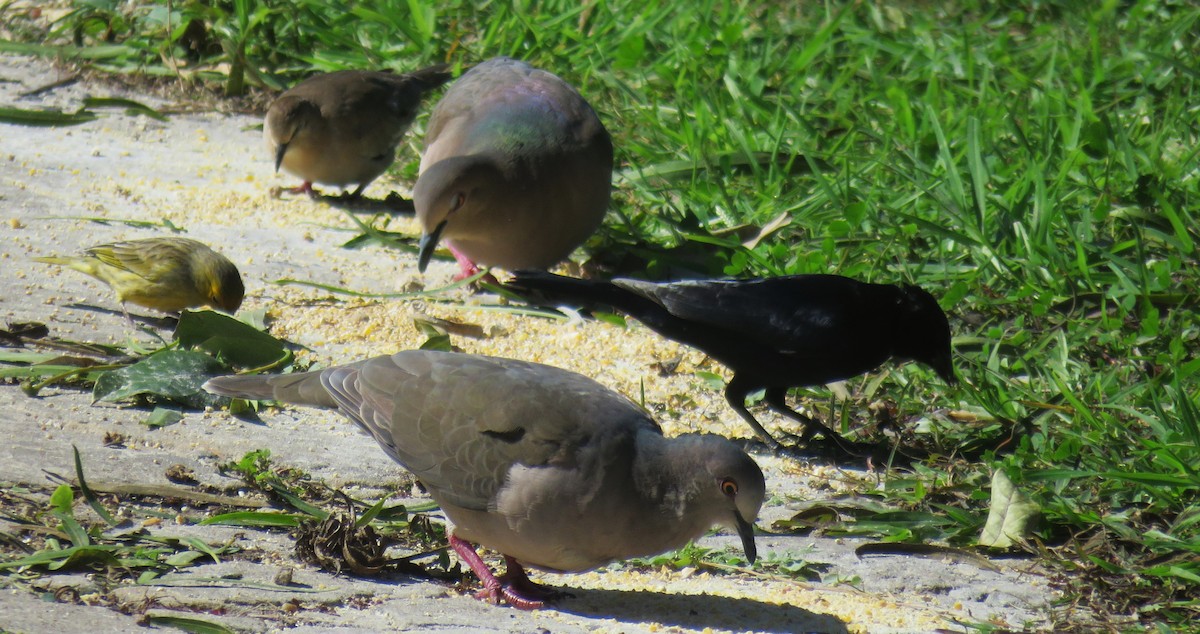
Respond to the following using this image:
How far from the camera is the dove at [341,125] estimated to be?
7.05 metres

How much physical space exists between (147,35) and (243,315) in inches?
149

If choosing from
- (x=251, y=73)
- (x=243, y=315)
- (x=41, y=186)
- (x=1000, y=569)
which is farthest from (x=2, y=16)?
(x=1000, y=569)

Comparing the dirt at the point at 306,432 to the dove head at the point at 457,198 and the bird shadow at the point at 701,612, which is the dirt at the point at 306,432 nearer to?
the bird shadow at the point at 701,612

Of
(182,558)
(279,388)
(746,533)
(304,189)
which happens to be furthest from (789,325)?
(304,189)

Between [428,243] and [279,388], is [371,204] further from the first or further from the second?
[279,388]

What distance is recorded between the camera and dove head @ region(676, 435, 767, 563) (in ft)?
11.5

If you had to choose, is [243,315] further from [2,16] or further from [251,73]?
[2,16]

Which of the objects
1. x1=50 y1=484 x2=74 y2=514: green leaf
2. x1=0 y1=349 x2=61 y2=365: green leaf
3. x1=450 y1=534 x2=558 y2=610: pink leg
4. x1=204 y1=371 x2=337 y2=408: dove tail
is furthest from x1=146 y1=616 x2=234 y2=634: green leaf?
x1=0 y1=349 x2=61 y2=365: green leaf

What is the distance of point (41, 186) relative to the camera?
6645 mm

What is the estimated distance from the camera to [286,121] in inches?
277

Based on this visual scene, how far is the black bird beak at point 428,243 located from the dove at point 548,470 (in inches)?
80.3

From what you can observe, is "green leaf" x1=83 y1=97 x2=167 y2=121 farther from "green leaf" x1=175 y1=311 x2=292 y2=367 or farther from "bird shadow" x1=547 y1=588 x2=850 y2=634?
"bird shadow" x1=547 y1=588 x2=850 y2=634

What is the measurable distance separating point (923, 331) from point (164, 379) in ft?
8.76

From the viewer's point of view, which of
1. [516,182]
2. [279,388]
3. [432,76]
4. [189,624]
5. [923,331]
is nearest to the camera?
[189,624]
